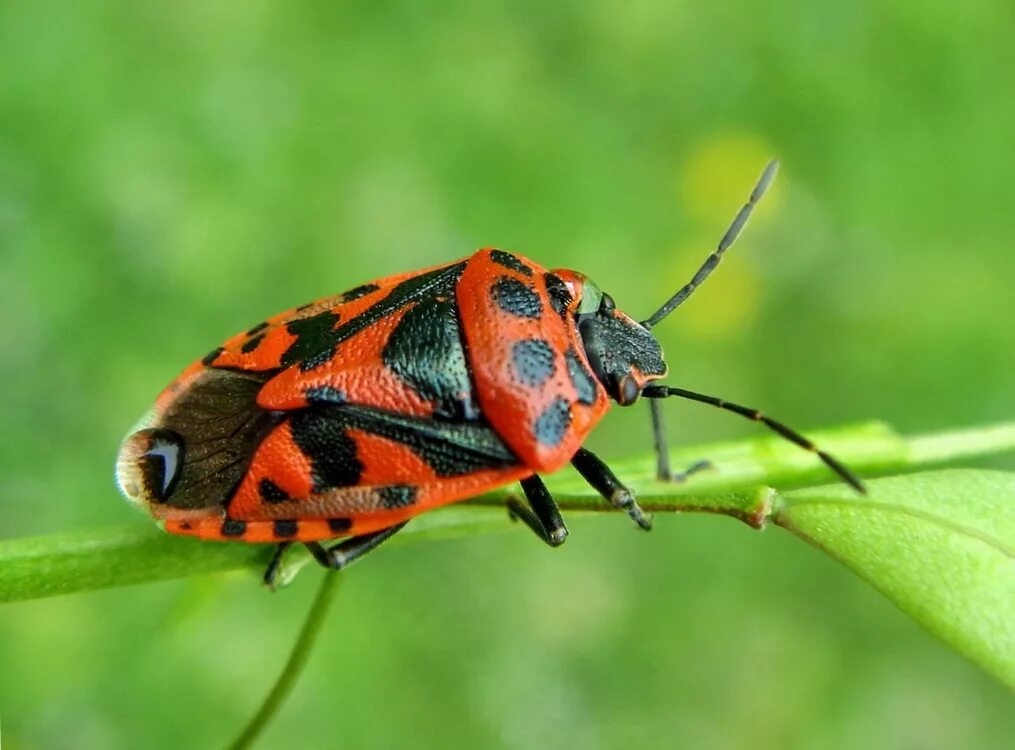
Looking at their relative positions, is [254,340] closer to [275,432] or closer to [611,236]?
[275,432]

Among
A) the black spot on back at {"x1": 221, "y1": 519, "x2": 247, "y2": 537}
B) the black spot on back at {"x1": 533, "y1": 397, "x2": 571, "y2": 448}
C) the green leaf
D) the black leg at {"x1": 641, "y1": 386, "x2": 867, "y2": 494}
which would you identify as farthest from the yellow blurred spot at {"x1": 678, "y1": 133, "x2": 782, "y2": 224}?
the black spot on back at {"x1": 221, "y1": 519, "x2": 247, "y2": 537}

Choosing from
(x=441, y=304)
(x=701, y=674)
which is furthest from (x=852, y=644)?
(x=441, y=304)

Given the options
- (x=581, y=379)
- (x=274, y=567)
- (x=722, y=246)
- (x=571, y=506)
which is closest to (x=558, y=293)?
(x=581, y=379)

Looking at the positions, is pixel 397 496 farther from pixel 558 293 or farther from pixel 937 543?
pixel 937 543

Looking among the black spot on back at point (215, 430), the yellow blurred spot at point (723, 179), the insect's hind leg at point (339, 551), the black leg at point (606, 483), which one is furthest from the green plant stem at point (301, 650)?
the yellow blurred spot at point (723, 179)

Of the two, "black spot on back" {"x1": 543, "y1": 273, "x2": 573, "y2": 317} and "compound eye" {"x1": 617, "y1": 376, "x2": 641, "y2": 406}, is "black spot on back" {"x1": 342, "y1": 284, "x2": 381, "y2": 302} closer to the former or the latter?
"black spot on back" {"x1": 543, "y1": 273, "x2": 573, "y2": 317}

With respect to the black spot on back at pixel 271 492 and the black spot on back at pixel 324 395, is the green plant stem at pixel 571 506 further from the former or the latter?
the black spot on back at pixel 324 395
